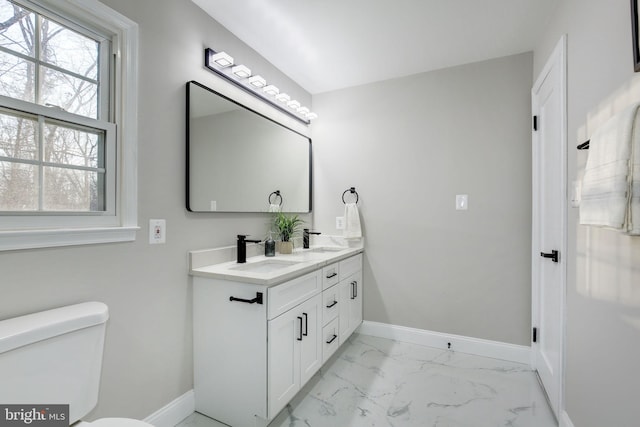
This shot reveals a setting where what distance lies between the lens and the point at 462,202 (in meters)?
2.42

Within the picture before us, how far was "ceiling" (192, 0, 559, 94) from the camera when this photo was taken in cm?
177

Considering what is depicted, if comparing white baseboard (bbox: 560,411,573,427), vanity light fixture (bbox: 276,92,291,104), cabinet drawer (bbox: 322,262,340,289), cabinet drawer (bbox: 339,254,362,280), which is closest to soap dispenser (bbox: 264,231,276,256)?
cabinet drawer (bbox: 322,262,340,289)

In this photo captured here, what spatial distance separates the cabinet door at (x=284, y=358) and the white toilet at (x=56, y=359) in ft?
2.02

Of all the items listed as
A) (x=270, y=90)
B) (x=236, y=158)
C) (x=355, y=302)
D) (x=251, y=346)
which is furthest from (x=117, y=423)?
(x=270, y=90)

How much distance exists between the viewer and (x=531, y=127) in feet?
7.24

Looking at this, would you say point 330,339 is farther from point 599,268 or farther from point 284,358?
point 599,268

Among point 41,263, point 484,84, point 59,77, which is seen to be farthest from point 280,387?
point 484,84

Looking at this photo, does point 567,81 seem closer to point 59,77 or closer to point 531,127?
point 531,127

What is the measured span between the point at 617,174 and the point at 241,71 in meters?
1.99

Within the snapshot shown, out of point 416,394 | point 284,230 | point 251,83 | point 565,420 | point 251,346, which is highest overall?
point 251,83

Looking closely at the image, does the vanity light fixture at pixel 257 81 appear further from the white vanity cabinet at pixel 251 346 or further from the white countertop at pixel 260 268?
the white vanity cabinet at pixel 251 346

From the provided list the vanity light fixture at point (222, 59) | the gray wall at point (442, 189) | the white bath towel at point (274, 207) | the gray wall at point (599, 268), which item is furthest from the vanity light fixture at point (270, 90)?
the gray wall at point (599, 268)

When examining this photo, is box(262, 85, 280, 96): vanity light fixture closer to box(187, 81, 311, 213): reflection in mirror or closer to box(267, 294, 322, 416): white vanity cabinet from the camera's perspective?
box(187, 81, 311, 213): reflection in mirror

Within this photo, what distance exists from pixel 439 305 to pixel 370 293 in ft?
2.00
